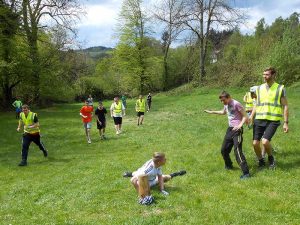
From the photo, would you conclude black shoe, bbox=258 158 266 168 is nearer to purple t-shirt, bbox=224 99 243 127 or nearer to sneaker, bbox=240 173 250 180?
sneaker, bbox=240 173 250 180

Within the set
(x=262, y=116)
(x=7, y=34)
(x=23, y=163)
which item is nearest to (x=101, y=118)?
(x=23, y=163)

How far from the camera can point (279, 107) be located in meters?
9.82

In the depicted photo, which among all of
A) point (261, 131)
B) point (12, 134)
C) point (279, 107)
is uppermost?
point (279, 107)

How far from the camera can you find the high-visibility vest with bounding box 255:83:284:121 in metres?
9.76

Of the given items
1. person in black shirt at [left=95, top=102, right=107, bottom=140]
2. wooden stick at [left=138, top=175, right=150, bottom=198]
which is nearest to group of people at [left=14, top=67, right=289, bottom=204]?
wooden stick at [left=138, top=175, right=150, bottom=198]

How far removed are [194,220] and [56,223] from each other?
2890 millimetres

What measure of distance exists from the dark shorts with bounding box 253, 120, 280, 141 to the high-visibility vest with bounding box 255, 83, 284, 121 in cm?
11

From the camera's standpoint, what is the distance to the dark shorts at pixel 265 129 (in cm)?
978

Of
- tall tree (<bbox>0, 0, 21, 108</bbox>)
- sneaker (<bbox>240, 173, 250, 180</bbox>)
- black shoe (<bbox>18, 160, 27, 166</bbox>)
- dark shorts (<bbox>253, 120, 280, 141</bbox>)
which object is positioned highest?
tall tree (<bbox>0, 0, 21, 108</bbox>)

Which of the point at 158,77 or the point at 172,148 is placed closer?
the point at 172,148

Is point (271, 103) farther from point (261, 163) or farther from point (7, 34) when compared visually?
point (7, 34)

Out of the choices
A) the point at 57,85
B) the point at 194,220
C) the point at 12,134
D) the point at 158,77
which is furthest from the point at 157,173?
the point at 158,77

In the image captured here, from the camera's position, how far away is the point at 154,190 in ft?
30.9

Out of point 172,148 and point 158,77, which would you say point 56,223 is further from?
point 158,77
